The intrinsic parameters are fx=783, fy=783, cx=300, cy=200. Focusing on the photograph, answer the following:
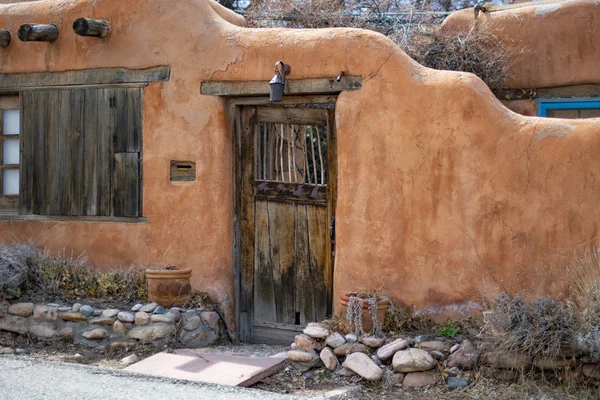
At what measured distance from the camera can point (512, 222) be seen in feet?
23.8

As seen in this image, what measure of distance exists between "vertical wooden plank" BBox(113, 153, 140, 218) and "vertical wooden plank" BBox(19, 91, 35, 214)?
1.22m

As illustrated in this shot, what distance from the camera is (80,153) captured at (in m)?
9.44

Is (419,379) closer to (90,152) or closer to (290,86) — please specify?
(290,86)

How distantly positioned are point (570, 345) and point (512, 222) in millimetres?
1362

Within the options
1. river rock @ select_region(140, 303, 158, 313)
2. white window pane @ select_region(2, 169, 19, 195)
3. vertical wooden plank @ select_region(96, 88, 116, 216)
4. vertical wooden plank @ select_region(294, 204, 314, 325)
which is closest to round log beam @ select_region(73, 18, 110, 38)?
vertical wooden plank @ select_region(96, 88, 116, 216)

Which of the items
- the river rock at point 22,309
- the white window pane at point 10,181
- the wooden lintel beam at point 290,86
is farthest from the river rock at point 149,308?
the white window pane at point 10,181

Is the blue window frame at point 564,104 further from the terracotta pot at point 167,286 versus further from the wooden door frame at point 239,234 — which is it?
the terracotta pot at point 167,286

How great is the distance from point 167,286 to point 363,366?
249 centimetres

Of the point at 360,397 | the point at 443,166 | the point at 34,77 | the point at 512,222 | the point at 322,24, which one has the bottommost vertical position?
the point at 360,397

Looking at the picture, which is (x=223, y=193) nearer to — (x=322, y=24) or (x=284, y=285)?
(x=284, y=285)

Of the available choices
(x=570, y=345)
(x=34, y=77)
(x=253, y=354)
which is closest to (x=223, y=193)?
(x=253, y=354)

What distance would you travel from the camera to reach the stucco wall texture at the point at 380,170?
23.5ft

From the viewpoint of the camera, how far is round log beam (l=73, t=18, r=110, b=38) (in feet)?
29.0

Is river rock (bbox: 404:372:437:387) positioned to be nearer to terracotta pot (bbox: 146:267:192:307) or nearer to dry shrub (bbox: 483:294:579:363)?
dry shrub (bbox: 483:294:579:363)
